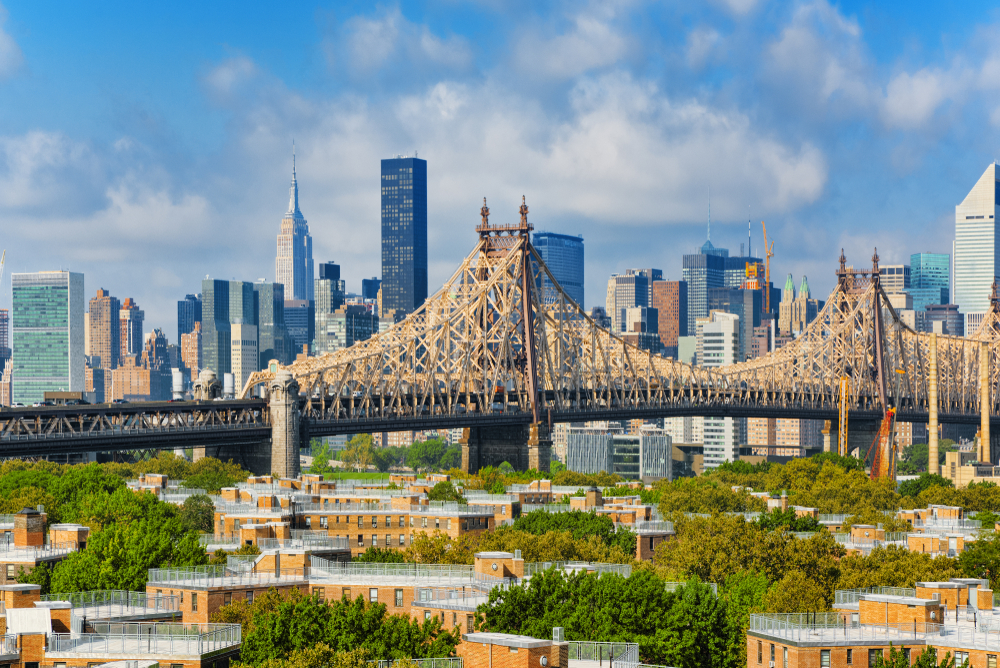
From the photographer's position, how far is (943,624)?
6462 cm

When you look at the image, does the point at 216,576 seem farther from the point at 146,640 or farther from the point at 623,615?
the point at 623,615

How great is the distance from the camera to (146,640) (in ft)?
195

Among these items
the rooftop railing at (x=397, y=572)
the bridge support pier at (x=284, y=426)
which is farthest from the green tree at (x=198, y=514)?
the bridge support pier at (x=284, y=426)

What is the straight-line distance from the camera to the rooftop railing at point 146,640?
192ft

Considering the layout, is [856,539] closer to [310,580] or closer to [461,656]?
[310,580]

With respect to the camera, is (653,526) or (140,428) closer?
(653,526)

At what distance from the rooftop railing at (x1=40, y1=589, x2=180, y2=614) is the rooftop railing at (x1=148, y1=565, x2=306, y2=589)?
108 cm

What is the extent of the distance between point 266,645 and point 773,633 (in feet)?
57.0

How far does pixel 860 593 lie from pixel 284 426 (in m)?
113

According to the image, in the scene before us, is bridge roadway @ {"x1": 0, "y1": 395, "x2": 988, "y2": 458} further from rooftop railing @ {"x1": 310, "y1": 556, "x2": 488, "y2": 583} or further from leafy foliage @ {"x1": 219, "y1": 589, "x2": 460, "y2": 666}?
leafy foliage @ {"x1": 219, "y1": 589, "x2": 460, "y2": 666}

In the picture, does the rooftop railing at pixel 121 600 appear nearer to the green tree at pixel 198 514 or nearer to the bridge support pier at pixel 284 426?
the green tree at pixel 198 514

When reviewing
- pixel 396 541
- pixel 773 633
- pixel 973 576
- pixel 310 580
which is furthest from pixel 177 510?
pixel 773 633

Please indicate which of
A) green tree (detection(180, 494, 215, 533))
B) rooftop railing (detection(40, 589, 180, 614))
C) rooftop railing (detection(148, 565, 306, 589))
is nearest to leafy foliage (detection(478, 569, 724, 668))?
rooftop railing (detection(148, 565, 306, 589))

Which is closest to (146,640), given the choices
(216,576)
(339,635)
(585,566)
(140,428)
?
(339,635)
